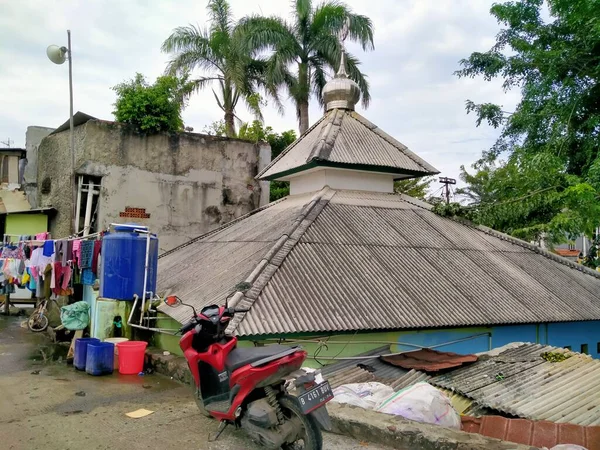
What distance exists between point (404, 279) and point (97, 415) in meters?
5.49

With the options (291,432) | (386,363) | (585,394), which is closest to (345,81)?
(386,363)

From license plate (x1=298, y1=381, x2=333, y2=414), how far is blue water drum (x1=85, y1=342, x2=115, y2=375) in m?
5.29

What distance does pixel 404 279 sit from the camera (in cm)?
913

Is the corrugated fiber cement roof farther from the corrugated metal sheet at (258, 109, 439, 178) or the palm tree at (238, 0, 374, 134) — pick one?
the palm tree at (238, 0, 374, 134)

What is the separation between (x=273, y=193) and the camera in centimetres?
2294

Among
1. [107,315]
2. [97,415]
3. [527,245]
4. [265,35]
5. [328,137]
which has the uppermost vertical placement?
[265,35]

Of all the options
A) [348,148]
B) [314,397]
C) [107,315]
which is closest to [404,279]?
[348,148]

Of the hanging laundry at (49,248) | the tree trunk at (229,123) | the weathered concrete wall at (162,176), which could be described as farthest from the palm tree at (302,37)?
the hanging laundry at (49,248)

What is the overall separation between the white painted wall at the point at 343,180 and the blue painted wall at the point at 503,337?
15.4ft

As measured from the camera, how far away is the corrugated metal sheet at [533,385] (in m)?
5.54

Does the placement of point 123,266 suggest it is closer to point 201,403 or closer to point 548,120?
point 201,403

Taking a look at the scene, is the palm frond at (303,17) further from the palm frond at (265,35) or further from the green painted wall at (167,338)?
the green painted wall at (167,338)

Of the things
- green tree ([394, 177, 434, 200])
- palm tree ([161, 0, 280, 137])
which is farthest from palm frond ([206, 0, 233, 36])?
green tree ([394, 177, 434, 200])

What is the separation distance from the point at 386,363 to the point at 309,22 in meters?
18.1
